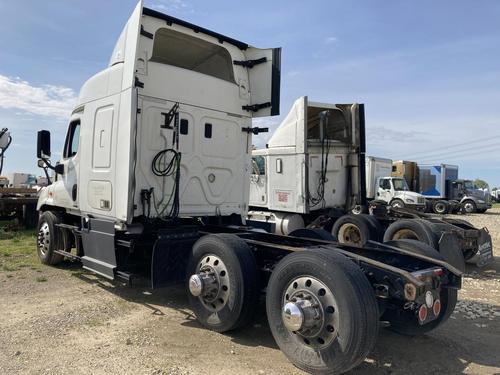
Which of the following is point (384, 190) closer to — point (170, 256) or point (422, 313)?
point (170, 256)

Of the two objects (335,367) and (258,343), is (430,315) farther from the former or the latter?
(258,343)

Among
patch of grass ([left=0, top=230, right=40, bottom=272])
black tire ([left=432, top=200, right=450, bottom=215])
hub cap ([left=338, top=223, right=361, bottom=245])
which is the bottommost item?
patch of grass ([left=0, top=230, right=40, bottom=272])

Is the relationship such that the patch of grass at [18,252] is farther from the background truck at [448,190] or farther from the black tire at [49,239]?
the background truck at [448,190]

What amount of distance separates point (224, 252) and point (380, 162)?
75.8 feet

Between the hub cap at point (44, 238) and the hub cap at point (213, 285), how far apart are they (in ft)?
14.2

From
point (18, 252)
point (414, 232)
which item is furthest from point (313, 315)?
point (18, 252)

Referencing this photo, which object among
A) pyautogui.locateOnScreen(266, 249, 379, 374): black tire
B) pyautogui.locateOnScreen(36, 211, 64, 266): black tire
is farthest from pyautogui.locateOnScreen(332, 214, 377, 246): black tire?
pyautogui.locateOnScreen(36, 211, 64, 266): black tire

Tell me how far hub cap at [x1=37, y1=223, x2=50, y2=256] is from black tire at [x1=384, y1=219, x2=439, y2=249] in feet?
20.7

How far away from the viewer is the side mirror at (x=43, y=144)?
767 centimetres

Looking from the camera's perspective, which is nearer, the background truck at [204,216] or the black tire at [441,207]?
the background truck at [204,216]

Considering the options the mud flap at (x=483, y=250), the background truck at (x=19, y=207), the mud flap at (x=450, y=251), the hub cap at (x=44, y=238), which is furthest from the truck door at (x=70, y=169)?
the mud flap at (x=483, y=250)

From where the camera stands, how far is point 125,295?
20.8ft

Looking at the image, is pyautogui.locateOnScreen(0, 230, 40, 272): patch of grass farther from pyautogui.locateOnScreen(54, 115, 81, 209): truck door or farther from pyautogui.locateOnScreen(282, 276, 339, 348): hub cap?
pyautogui.locateOnScreen(282, 276, 339, 348): hub cap

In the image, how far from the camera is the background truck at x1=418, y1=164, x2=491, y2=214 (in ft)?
98.9
